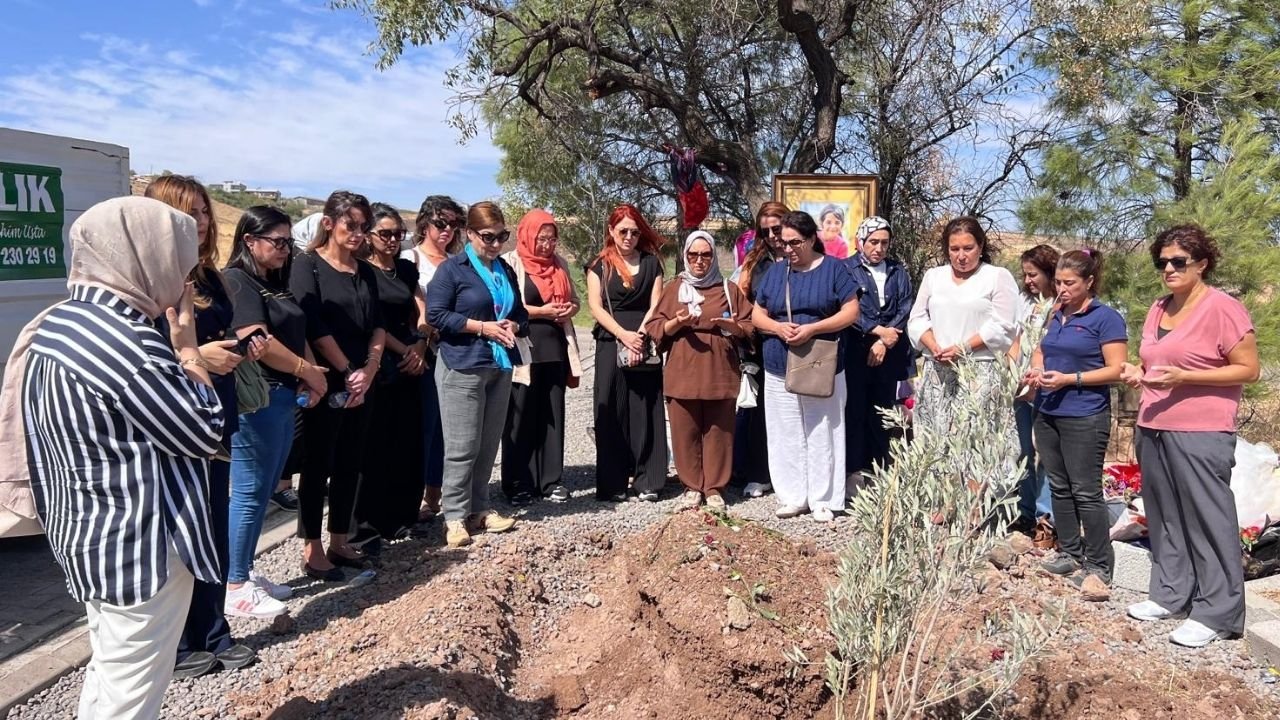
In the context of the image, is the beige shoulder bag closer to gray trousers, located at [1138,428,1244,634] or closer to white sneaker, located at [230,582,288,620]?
gray trousers, located at [1138,428,1244,634]

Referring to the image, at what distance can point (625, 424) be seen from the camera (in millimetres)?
5691

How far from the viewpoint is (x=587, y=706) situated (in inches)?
130

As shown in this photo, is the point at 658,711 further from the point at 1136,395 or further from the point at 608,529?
the point at 1136,395

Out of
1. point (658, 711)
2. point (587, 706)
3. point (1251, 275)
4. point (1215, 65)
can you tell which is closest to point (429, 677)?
point (587, 706)

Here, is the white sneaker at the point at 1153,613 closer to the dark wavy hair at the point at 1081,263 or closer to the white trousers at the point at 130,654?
the dark wavy hair at the point at 1081,263

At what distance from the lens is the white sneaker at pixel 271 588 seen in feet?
13.1

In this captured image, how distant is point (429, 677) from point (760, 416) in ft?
10.8

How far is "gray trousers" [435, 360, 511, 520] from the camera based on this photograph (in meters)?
4.61

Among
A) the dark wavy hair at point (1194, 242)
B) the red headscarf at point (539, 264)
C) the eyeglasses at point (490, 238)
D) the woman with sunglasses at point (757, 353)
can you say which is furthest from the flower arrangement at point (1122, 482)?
the eyeglasses at point (490, 238)

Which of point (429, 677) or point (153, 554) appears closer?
point (153, 554)

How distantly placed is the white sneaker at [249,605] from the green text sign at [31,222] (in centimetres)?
259

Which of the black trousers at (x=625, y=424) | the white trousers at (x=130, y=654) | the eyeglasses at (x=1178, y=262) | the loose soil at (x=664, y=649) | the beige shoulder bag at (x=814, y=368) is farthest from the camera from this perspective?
the black trousers at (x=625, y=424)

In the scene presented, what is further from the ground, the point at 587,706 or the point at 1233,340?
the point at 1233,340

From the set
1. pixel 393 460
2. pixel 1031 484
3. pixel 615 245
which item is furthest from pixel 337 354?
pixel 1031 484
